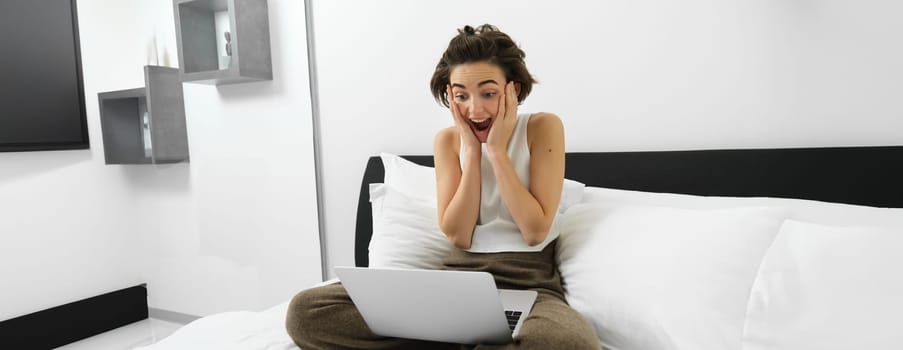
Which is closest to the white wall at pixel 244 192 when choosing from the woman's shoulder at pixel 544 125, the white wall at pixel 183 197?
the white wall at pixel 183 197

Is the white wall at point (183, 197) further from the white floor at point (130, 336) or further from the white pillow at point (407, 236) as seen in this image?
the white pillow at point (407, 236)

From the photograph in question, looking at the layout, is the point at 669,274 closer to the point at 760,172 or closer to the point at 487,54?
the point at 760,172

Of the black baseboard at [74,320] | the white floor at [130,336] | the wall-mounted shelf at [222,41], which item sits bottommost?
the white floor at [130,336]

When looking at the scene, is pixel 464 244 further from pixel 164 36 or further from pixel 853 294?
pixel 164 36

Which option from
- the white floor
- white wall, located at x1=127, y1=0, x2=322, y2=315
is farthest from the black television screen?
the white floor

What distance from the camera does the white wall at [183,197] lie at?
88.5 inches

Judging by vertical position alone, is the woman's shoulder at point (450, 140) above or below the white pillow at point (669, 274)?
above

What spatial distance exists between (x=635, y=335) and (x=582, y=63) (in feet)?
3.05

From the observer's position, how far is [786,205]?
50.4 inches

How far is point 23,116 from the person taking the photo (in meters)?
2.17

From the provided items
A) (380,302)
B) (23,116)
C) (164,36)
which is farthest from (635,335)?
(23,116)

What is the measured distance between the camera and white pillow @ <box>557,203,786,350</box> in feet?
Result: 3.48

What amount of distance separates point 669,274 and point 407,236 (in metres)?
0.71

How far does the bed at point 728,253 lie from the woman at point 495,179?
0.34 feet
